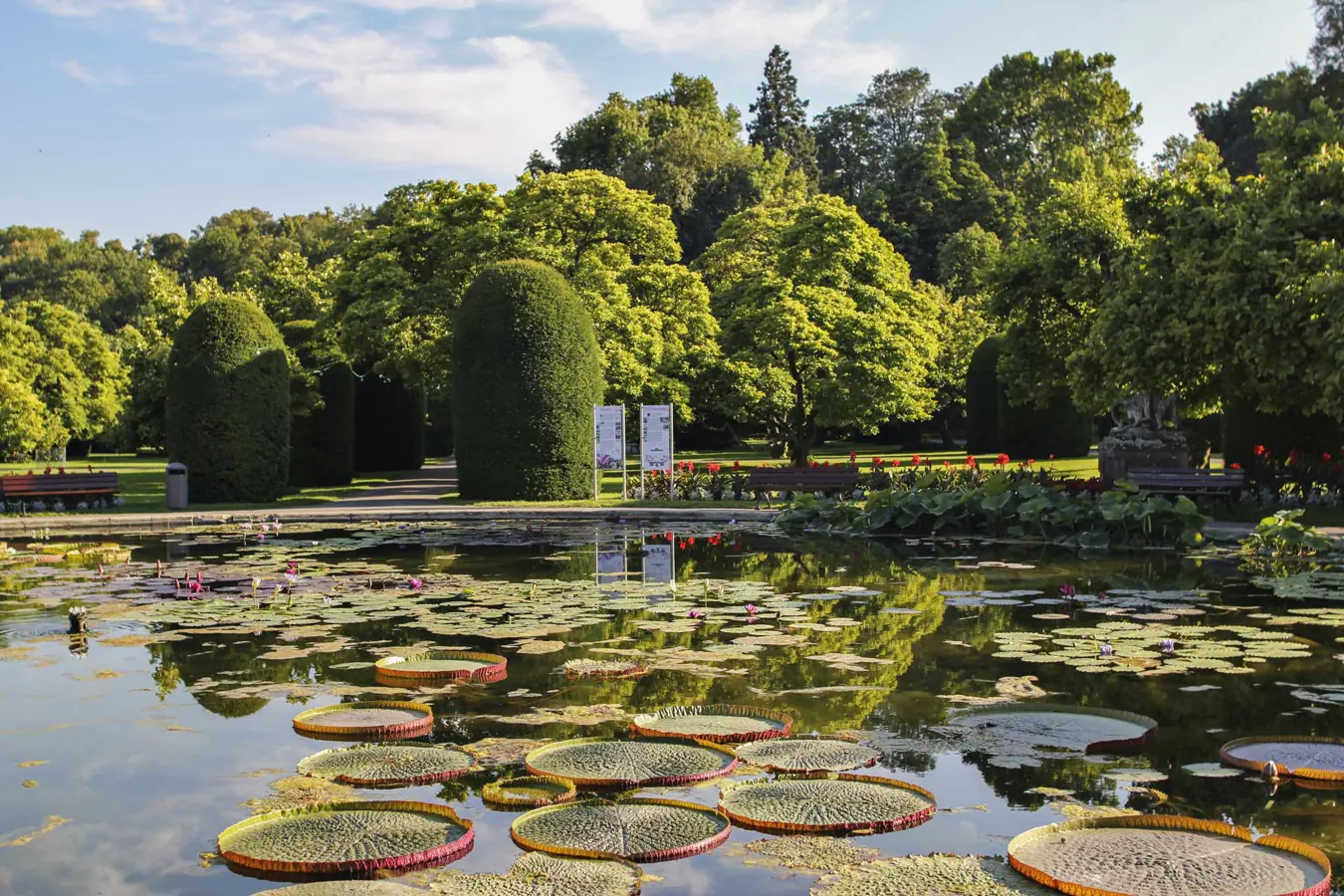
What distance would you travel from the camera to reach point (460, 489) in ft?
81.8

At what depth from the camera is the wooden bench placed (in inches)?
880

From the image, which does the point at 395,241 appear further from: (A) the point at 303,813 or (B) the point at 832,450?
(A) the point at 303,813

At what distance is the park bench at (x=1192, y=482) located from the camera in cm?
1825

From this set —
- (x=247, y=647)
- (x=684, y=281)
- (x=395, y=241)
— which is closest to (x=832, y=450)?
(x=684, y=281)

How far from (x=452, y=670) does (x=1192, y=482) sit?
13.4 m

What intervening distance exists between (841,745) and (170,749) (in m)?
3.50

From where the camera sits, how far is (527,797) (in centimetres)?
569

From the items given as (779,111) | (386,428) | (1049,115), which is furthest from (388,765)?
(779,111)

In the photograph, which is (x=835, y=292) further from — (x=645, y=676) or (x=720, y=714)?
(x=720, y=714)

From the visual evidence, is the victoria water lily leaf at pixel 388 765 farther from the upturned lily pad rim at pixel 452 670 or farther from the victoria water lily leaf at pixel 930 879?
the victoria water lily leaf at pixel 930 879

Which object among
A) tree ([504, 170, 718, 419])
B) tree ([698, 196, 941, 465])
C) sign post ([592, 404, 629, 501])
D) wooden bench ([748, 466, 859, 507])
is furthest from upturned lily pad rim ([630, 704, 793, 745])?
tree ([698, 196, 941, 465])

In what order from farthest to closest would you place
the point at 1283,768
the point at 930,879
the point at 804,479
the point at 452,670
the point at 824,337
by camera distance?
the point at 824,337, the point at 804,479, the point at 452,670, the point at 1283,768, the point at 930,879

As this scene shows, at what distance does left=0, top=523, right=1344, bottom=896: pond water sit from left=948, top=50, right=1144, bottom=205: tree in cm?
5271

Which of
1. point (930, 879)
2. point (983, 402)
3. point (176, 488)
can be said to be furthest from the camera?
point (983, 402)
